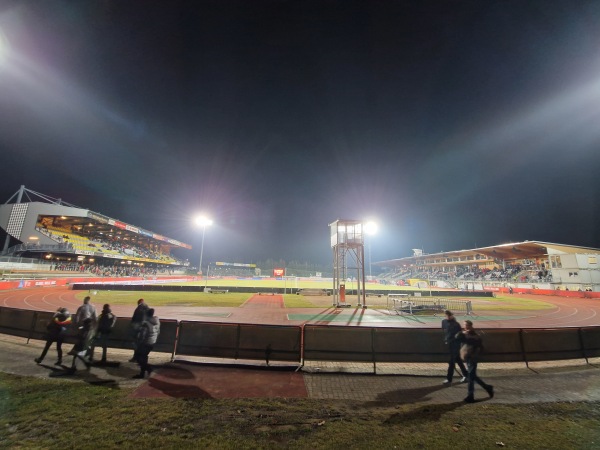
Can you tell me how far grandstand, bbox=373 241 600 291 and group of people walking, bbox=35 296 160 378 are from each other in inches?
2231

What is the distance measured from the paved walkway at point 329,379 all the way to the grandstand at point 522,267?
4513 centimetres

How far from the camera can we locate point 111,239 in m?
69.1

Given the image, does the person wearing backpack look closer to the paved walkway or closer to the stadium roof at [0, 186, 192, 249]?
the paved walkway

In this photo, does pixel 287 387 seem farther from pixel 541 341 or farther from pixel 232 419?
pixel 541 341

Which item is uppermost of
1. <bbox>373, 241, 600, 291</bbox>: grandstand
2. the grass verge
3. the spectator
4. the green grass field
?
<bbox>373, 241, 600, 291</bbox>: grandstand

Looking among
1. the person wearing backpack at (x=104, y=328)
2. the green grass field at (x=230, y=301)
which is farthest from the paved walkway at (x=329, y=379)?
the green grass field at (x=230, y=301)

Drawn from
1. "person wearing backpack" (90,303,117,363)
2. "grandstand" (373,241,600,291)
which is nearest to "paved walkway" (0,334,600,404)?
"person wearing backpack" (90,303,117,363)

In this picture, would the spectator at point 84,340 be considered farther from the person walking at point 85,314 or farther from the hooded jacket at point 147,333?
the hooded jacket at point 147,333

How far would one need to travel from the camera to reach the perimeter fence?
8.46 metres

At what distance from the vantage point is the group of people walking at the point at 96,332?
7328 mm

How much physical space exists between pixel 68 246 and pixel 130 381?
54.0m

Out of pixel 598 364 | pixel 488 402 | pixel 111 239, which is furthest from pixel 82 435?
pixel 111 239

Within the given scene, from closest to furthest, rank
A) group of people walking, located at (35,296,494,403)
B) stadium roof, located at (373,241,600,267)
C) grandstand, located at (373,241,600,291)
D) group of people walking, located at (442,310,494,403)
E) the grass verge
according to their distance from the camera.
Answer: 1. the grass verge
2. group of people walking, located at (442,310,494,403)
3. group of people walking, located at (35,296,494,403)
4. grandstand, located at (373,241,600,291)
5. stadium roof, located at (373,241,600,267)

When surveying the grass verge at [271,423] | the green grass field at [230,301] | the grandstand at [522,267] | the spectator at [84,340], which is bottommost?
the grass verge at [271,423]
